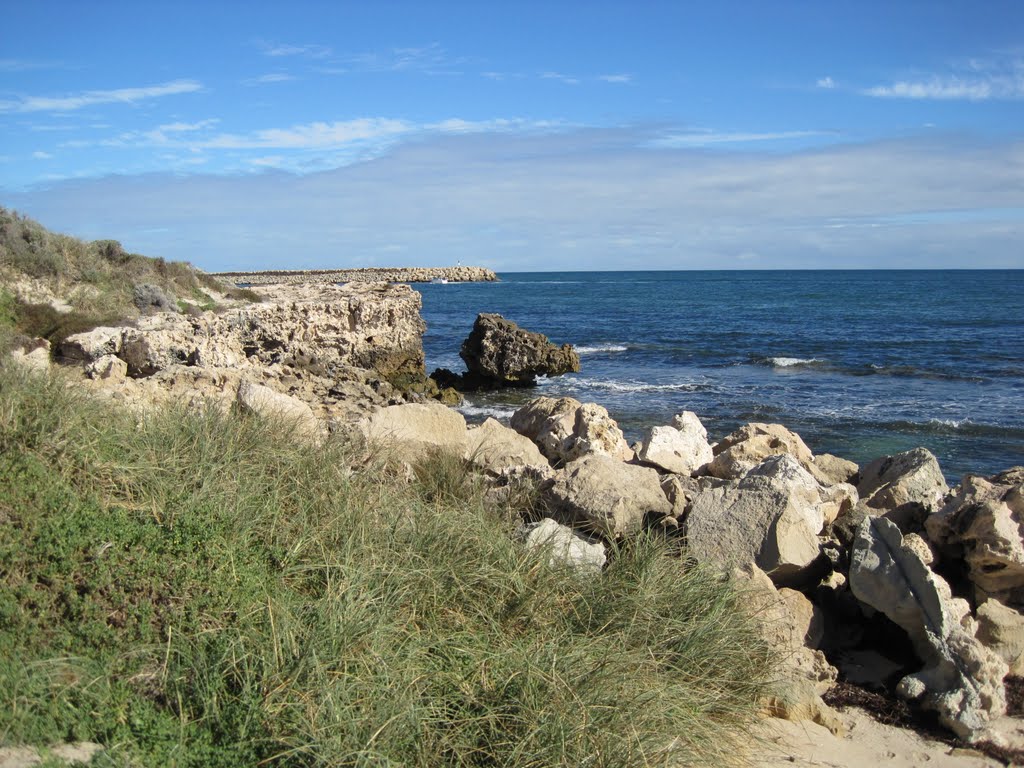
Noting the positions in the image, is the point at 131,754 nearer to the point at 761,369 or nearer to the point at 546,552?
the point at 546,552

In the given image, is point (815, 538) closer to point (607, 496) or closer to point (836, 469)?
point (607, 496)

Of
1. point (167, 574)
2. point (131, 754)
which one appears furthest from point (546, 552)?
point (131, 754)

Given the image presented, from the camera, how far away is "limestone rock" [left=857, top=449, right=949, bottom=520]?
770 cm

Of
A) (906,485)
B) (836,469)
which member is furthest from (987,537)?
(836,469)

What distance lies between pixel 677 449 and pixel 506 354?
52.7 ft

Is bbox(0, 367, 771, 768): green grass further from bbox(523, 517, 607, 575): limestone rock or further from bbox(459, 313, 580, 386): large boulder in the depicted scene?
bbox(459, 313, 580, 386): large boulder

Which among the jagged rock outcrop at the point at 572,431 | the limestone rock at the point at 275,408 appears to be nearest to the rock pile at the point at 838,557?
the limestone rock at the point at 275,408

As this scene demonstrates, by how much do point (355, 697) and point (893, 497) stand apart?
583 centimetres

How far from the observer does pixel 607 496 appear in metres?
6.61

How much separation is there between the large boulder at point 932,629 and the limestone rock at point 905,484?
165 centimetres

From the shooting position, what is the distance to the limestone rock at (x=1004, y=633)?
18.8ft

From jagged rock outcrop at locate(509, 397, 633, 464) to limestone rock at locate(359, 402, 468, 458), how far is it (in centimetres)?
201

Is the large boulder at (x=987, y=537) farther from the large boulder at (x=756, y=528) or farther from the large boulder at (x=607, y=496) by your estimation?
the large boulder at (x=607, y=496)

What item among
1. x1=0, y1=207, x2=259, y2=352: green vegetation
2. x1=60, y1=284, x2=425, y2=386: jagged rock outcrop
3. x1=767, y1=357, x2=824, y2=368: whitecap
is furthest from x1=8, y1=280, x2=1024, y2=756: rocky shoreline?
x1=767, y1=357, x2=824, y2=368: whitecap
